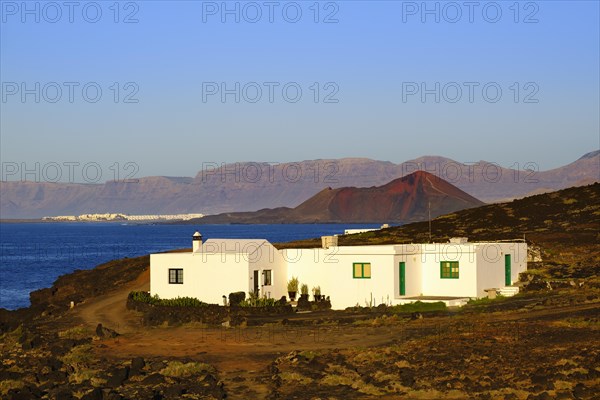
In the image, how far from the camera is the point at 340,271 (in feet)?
157

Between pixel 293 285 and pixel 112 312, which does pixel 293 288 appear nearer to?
pixel 293 285

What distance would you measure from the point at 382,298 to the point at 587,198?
2139 inches

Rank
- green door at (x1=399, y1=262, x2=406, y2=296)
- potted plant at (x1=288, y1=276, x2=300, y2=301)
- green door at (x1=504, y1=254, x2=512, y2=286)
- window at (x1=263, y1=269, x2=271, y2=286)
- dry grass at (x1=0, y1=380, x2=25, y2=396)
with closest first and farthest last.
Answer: dry grass at (x1=0, y1=380, x2=25, y2=396) → green door at (x1=399, y1=262, x2=406, y2=296) → window at (x1=263, y1=269, x2=271, y2=286) → potted plant at (x1=288, y1=276, x2=300, y2=301) → green door at (x1=504, y1=254, x2=512, y2=286)

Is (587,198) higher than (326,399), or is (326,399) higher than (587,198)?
(587,198)

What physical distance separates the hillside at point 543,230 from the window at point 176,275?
66.8 feet

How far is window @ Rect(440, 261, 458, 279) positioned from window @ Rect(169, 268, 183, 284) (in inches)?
520

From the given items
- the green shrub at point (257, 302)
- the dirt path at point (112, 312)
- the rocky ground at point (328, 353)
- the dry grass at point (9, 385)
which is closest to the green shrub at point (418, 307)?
the rocky ground at point (328, 353)

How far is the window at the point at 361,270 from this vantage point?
47.3 metres

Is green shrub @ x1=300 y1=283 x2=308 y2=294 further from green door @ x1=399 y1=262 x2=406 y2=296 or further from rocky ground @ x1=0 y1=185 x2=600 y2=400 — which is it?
green door @ x1=399 y1=262 x2=406 y2=296

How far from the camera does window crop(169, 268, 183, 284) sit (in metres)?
49.2

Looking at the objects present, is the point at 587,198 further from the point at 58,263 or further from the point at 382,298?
the point at 58,263

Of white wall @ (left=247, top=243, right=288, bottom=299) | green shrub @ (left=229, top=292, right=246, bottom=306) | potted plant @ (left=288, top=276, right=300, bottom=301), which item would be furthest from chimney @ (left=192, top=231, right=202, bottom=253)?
potted plant @ (left=288, top=276, right=300, bottom=301)

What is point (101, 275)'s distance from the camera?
7669 cm

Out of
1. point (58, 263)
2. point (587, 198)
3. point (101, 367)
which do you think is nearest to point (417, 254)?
point (101, 367)
